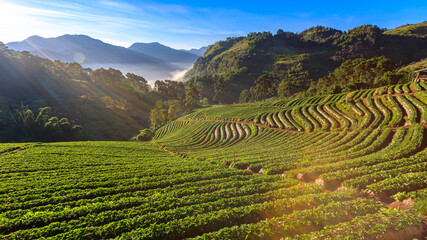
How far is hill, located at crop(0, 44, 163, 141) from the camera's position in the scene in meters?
113

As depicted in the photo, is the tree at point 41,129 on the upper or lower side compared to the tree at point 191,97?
lower

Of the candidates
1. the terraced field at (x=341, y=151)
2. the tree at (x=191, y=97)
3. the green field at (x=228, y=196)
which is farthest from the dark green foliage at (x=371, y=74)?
the tree at (x=191, y=97)

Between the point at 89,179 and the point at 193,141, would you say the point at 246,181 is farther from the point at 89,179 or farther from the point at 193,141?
the point at 193,141

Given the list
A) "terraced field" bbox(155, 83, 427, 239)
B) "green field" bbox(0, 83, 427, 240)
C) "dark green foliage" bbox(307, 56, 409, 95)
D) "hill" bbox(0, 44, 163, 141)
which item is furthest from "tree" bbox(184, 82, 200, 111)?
"green field" bbox(0, 83, 427, 240)

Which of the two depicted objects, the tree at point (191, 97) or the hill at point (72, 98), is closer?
the hill at point (72, 98)

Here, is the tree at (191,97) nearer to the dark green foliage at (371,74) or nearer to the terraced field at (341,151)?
the terraced field at (341,151)

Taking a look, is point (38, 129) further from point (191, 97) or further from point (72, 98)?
point (191, 97)

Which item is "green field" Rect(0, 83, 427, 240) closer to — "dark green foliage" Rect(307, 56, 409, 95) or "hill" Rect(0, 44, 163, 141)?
"dark green foliage" Rect(307, 56, 409, 95)

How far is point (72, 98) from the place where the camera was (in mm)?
139375

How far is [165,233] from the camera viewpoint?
11156 mm

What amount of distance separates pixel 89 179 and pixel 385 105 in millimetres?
71633

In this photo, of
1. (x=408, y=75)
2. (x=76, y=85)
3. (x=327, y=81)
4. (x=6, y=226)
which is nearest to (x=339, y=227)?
(x=6, y=226)

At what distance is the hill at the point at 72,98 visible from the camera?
371 feet

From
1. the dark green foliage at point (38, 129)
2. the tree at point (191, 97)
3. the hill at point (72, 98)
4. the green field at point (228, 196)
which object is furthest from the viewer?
the tree at point (191, 97)
